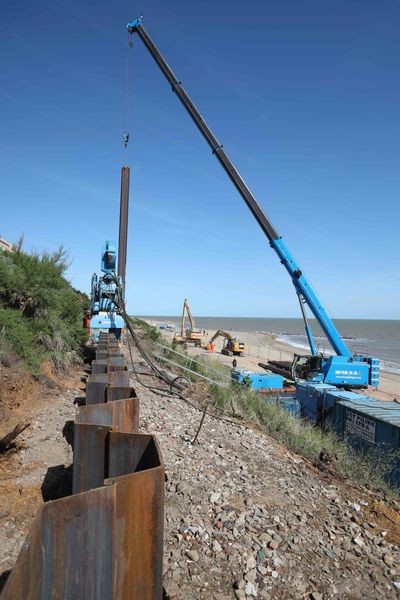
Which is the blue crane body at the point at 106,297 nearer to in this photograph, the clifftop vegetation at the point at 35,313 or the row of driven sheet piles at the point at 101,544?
the clifftop vegetation at the point at 35,313

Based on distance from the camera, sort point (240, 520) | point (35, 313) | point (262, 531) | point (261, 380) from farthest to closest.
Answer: point (261, 380)
point (35, 313)
point (240, 520)
point (262, 531)

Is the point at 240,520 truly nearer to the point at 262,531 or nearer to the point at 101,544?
the point at 262,531

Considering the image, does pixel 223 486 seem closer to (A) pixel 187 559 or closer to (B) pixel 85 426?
(A) pixel 187 559

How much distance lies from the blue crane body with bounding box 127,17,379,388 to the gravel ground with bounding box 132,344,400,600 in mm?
11764

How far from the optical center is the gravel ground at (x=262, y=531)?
3.42 m

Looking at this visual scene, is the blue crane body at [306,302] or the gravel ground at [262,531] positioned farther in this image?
the blue crane body at [306,302]

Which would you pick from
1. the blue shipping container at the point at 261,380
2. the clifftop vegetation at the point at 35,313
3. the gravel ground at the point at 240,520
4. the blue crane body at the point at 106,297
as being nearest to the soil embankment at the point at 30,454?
the gravel ground at the point at 240,520

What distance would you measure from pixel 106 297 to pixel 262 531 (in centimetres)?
1094

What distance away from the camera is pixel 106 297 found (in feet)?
45.9

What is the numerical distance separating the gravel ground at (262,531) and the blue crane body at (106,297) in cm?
810

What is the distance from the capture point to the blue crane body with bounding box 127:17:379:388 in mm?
17609

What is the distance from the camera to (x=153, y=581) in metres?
2.76

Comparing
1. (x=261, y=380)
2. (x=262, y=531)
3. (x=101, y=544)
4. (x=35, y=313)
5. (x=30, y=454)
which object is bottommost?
(x=261, y=380)

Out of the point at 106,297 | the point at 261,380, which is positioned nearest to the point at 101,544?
the point at 106,297
